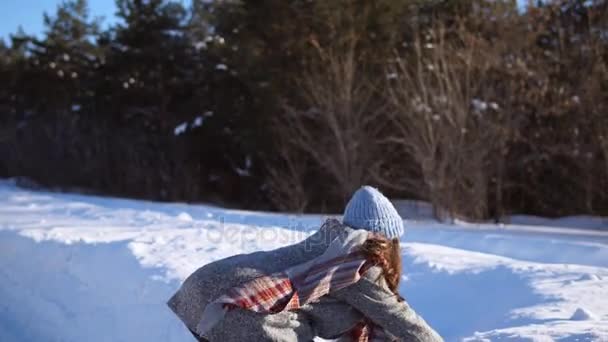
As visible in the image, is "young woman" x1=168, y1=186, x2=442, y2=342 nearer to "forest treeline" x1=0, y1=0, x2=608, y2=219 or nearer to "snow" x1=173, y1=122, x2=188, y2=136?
"forest treeline" x1=0, y1=0, x2=608, y2=219

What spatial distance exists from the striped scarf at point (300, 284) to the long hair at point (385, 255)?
1.4 inches

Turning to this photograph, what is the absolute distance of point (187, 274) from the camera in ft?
17.9

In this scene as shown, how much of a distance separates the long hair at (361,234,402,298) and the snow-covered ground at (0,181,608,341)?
109 centimetres

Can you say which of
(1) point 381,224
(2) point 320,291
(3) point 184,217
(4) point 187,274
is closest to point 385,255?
(1) point 381,224

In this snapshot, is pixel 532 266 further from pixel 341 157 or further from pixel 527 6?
pixel 527 6

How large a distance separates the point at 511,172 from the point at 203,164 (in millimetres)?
9353

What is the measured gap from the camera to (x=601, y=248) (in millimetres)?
7445

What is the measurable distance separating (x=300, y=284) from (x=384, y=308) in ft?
1.23

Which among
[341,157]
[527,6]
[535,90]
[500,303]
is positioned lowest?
[500,303]

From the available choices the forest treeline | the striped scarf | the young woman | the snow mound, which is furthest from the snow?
the striped scarf

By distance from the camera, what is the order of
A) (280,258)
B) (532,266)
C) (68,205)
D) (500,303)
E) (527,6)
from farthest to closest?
1. (527,6)
2. (68,205)
3. (532,266)
4. (500,303)
5. (280,258)

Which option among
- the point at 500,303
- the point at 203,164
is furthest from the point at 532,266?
the point at 203,164

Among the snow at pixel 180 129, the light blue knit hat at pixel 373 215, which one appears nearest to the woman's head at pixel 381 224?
the light blue knit hat at pixel 373 215

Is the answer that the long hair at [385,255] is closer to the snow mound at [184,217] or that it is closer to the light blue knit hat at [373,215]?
the light blue knit hat at [373,215]
